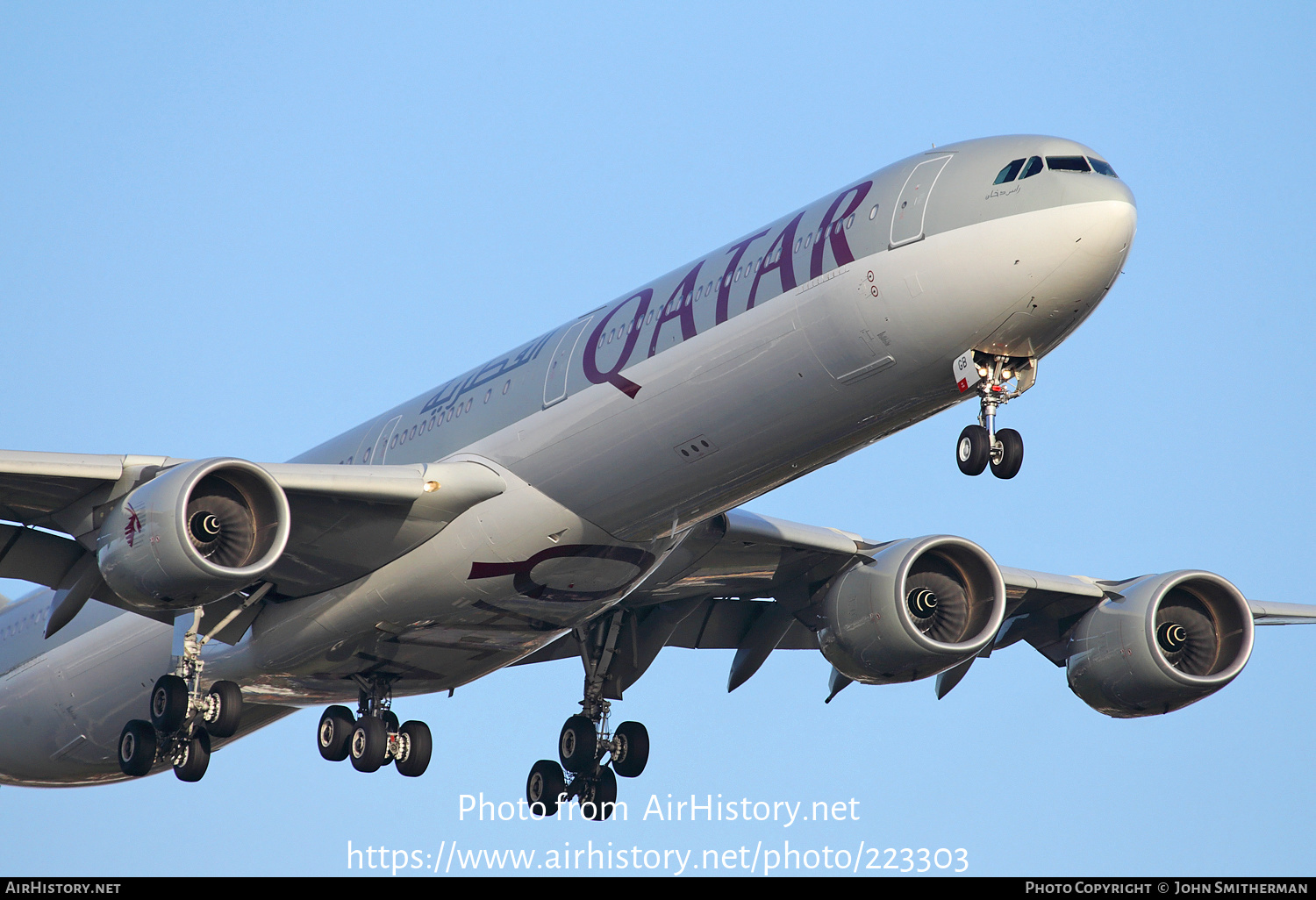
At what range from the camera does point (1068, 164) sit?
1939 cm

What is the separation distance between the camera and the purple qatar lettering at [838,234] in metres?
20.0

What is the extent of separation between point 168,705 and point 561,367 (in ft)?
22.6

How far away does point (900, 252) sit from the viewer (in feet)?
64.1

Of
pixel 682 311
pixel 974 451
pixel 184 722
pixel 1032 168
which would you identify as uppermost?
pixel 1032 168

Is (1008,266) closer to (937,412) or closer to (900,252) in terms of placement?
(900,252)

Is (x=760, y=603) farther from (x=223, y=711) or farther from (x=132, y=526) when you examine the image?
(x=132, y=526)

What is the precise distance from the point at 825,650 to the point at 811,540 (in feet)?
6.23

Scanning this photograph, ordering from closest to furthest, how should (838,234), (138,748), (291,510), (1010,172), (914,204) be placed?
(1010,172) → (914,204) → (838,234) → (291,510) → (138,748)

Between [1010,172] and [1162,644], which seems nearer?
[1010,172]

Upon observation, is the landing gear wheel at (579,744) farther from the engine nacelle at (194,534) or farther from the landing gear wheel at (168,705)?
the engine nacelle at (194,534)

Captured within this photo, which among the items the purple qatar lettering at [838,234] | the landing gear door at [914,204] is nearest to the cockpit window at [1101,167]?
the landing gear door at [914,204]

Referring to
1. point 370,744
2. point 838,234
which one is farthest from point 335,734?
point 838,234

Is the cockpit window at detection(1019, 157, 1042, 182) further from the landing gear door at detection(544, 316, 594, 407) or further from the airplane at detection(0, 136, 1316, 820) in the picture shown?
the landing gear door at detection(544, 316, 594, 407)
